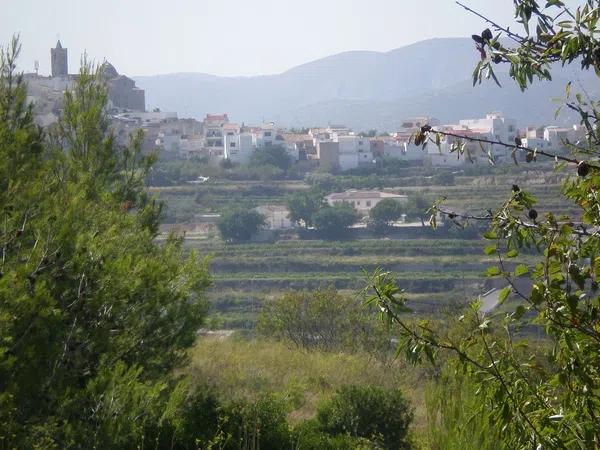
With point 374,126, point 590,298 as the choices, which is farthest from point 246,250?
point 374,126

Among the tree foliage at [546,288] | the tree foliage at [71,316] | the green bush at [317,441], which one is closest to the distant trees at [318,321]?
the green bush at [317,441]

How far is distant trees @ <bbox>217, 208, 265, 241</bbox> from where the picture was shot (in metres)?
29.4

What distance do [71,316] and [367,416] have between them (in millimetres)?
2424

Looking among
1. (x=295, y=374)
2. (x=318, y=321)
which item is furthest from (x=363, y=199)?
(x=295, y=374)

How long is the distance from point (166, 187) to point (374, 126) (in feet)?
237

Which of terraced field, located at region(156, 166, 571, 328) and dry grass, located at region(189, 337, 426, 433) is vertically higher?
dry grass, located at region(189, 337, 426, 433)

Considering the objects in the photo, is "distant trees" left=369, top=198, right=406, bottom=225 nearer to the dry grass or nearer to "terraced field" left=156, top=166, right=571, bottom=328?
"terraced field" left=156, top=166, right=571, bottom=328

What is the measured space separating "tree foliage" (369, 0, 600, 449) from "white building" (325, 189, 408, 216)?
29.3 m

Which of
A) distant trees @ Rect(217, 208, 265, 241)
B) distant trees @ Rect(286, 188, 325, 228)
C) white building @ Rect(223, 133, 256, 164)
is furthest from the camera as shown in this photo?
white building @ Rect(223, 133, 256, 164)

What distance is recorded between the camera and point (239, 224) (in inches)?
1172

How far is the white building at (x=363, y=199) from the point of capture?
3262cm

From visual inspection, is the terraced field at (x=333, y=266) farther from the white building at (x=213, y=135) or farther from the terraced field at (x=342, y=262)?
the white building at (x=213, y=135)

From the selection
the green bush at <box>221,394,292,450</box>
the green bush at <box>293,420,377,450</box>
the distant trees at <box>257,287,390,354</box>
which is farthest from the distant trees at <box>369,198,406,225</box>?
the green bush at <box>221,394,292,450</box>

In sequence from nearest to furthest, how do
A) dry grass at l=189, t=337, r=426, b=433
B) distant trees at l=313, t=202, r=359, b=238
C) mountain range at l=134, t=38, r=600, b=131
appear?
dry grass at l=189, t=337, r=426, b=433 < distant trees at l=313, t=202, r=359, b=238 < mountain range at l=134, t=38, r=600, b=131
